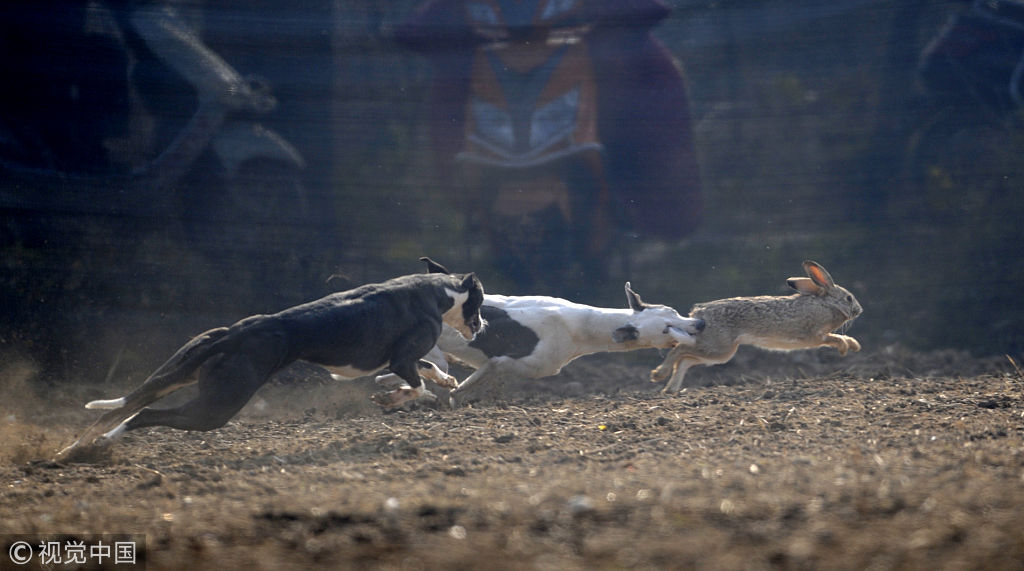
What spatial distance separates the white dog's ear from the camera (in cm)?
843

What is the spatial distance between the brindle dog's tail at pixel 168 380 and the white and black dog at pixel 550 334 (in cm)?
280

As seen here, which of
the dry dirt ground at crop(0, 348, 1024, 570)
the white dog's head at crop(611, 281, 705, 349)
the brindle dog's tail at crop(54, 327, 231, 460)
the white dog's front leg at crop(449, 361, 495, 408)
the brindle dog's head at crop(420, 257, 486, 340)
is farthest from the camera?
the white dog's head at crop(611, 281, 705, 349)

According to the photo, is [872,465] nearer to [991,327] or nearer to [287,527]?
[287,527]

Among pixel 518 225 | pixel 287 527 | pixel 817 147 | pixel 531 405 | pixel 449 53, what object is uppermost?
pixel 449 53

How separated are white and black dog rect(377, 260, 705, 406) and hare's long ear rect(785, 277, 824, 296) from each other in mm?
1162

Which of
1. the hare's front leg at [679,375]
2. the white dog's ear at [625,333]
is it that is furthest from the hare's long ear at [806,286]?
the white dog's ear at [625,333]

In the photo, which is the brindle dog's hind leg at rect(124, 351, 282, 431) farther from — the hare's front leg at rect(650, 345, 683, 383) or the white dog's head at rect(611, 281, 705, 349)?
the hare's front leg at rect(650, 345, 683, 383)

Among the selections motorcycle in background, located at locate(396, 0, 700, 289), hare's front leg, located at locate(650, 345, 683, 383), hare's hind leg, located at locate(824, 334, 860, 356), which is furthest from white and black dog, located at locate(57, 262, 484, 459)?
hare's hind leg, located at locate(824, 334, 860, 356)

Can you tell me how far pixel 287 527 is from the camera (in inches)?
136

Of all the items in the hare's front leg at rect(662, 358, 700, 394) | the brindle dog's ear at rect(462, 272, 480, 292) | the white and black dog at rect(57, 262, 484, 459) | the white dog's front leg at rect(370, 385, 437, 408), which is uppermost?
the brindle dog's ear at rect(462, 272, 480, 292)

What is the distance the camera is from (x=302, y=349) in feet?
19.5

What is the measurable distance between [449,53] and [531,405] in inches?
167

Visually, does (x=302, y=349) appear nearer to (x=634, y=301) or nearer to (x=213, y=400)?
(x=213, y=400)

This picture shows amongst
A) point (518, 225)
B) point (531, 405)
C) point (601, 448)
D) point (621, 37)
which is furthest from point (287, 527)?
point (621, 37)
